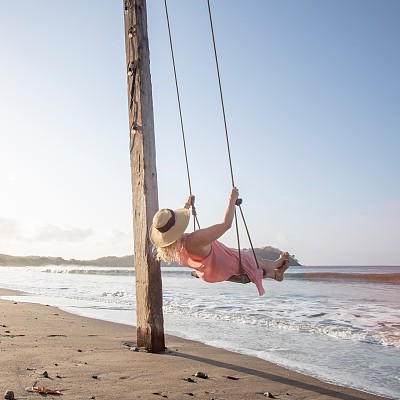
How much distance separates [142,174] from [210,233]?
1.00 m

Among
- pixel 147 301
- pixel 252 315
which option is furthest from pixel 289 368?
pixel 252 315

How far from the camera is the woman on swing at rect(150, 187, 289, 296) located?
3.87 metres

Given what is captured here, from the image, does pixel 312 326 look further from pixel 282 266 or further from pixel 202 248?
pixel 202 248

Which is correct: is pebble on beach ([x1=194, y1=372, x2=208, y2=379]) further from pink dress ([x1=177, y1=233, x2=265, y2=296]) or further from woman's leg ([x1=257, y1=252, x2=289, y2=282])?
woman's leg ([x1=257, y1=252, x2=289, y2=282])

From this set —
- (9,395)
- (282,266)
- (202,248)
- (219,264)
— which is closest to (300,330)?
(282,266)

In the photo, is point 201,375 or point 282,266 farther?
point 282,266

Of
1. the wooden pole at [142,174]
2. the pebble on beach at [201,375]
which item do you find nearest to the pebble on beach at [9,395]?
the pebble on beach at [201,375]

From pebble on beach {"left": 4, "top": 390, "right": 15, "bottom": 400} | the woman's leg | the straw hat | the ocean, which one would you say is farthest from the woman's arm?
pebble on beach {"left": 4, "top": 390, "right": 15, "bottom": 400}

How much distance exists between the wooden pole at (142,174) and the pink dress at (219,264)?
40cm

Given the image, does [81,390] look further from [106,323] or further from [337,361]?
[106,323]

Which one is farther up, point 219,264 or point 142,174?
point 142,174

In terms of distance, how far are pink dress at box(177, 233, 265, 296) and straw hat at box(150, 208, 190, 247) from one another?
18cm

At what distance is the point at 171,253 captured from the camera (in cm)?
399

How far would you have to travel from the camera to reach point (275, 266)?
4539 millimetres
